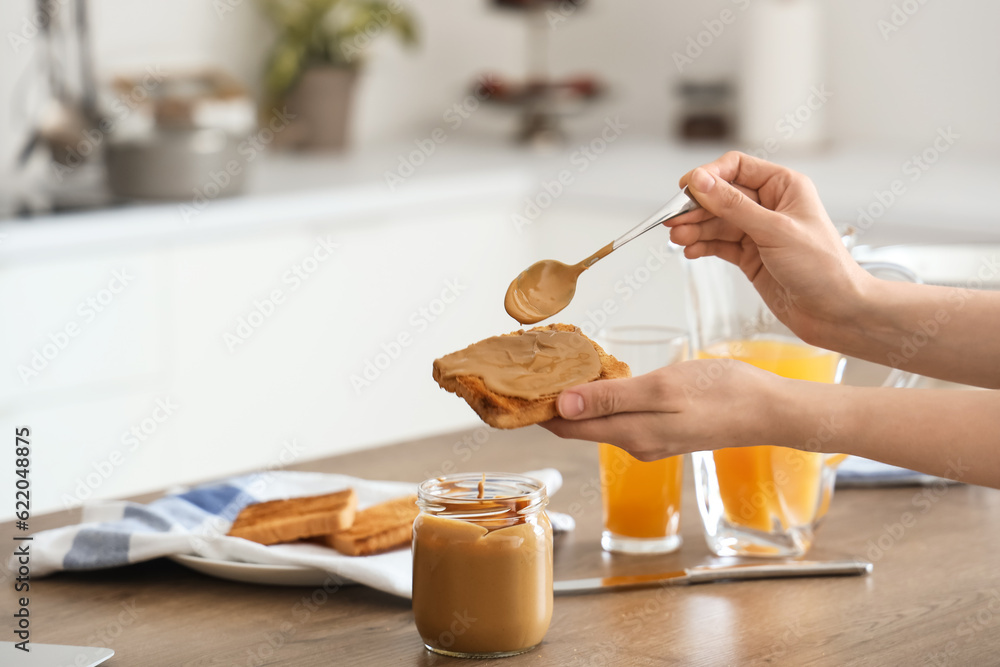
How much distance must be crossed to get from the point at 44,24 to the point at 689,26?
183 cm

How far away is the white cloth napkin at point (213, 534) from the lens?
0.97 meters

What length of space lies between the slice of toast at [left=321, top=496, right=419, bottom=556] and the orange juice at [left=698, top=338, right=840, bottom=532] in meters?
0.29

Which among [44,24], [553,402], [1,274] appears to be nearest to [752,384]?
[553,402]

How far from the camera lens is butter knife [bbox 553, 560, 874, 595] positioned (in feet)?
3.26

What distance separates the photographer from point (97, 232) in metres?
2.30
